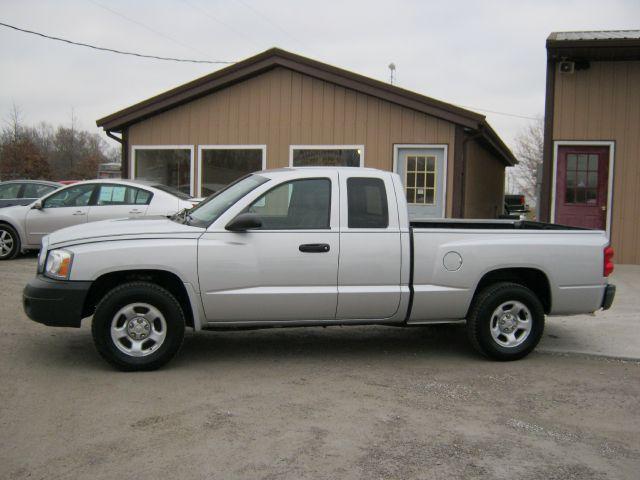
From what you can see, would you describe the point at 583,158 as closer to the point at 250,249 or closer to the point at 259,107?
the point at 259,107

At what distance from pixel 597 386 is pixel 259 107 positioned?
10.5 metres

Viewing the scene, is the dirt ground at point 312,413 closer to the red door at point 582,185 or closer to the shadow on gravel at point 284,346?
the shadow on gravel at point 284,346

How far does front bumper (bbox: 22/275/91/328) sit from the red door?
1014cm

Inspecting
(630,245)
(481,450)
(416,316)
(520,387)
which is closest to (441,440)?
(481,450)

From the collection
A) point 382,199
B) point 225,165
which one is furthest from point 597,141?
point 382,199

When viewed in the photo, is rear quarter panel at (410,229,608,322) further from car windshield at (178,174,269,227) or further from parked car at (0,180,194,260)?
parked car at (0,180,194,260)

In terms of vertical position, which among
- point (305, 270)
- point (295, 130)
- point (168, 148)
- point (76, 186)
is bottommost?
point (305, 270)

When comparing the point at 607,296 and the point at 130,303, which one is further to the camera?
the point at 607,296

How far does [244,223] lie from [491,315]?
244 centimetres

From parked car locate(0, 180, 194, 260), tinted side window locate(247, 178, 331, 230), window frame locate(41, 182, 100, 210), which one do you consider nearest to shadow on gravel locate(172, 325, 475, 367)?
tinted side window locate(247, 178, 331, 230)

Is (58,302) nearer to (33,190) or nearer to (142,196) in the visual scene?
(142,196)

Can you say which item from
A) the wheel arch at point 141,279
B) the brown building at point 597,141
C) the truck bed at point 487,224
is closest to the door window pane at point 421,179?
the brown building at point 597,141

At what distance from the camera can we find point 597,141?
13289 mm

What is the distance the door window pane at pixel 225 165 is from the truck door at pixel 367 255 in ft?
29.1
